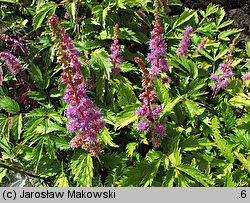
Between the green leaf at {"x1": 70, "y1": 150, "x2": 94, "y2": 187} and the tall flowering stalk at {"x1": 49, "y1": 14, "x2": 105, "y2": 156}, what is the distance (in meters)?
0.15

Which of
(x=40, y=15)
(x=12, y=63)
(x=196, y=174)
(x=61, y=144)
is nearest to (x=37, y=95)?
(x=12, y=63)

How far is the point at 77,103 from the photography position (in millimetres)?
2777

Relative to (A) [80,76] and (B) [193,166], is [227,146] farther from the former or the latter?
(A) [80,76]

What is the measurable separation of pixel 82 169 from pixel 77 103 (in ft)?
2.16

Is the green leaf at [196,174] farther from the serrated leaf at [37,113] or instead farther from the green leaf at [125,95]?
the serrated leaf at [37,113]

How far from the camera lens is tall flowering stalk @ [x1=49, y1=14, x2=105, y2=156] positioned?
2680mm

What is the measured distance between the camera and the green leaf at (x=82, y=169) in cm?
307

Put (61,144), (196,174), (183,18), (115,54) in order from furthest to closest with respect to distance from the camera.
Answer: (183,18), (115,54), (61,144), (196,174)

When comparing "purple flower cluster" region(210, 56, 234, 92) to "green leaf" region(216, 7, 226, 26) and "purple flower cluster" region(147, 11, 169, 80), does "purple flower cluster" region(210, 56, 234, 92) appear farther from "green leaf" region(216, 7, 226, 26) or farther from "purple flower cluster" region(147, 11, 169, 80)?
"green leaf" region(216, 7, 226, 26)

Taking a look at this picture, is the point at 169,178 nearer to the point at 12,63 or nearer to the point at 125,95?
the point at 125,95

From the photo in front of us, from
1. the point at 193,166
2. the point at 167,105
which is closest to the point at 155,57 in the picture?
the point at 167,105

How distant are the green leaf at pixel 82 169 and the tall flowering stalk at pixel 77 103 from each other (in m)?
0.15

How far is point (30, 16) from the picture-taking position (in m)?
4.62

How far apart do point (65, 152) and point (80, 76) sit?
1039 millimetres
